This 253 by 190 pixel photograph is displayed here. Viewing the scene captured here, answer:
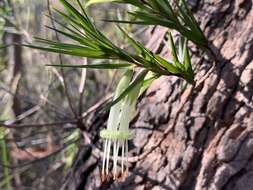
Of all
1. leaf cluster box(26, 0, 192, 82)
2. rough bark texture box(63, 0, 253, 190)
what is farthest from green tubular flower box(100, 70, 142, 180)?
rough bark texture box(63, 0, 253, 190)

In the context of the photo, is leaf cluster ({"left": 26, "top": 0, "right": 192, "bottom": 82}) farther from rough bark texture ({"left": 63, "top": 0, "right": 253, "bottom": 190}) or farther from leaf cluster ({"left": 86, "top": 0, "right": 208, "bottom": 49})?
rough bark texture ({"left": 63, "top": 0, "right": 253, "bottom": 190})

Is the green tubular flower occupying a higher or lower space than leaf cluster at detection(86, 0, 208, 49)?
lower

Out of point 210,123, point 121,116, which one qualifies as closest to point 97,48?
point 121,116

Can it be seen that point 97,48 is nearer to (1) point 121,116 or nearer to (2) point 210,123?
(1) point 121,116

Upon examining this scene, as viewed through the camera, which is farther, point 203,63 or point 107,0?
point 203,63

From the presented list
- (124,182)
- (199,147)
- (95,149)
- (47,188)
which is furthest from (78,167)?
(47,188)

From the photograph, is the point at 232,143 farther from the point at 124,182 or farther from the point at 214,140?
the point at 124,182

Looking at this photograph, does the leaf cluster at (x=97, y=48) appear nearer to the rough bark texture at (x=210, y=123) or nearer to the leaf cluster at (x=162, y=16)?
the leaf cluster at (x=162, y=16)

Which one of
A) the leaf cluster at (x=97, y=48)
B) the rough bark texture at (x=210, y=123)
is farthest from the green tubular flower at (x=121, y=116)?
the rough bark texture at (x=210, y=123)
